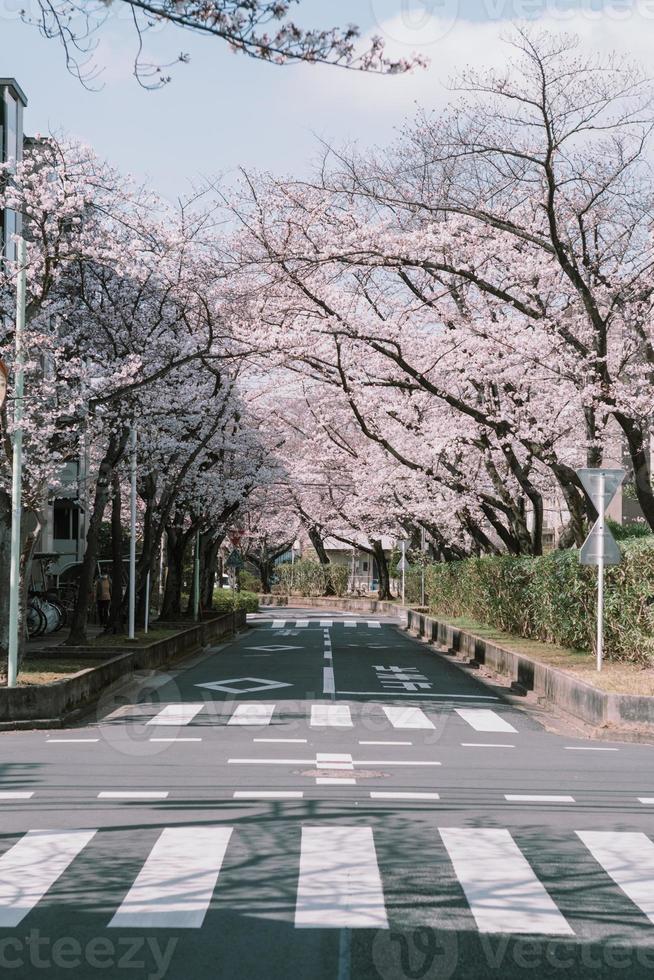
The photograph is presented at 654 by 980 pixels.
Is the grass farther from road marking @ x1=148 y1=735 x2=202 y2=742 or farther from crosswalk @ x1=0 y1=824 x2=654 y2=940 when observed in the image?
crosswalk @ x1=0 y1=824 x2=654 y2=940

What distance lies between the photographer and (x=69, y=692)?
49.0ft

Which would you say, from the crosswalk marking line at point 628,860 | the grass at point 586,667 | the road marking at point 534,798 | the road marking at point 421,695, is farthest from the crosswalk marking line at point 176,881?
the road marking at point 421,695

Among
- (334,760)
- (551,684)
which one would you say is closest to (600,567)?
(551,684)

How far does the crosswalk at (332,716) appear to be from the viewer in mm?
14141

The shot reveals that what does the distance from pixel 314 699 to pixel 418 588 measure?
4744 centimetres

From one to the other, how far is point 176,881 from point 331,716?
8.45 meters

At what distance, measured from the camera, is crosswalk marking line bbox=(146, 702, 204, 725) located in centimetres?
1419

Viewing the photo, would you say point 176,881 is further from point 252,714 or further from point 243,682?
point 243,682

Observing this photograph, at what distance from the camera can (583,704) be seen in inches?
598

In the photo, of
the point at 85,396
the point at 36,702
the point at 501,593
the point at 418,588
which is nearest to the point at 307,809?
the point at 36,702

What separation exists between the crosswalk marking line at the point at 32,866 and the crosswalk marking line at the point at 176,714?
636cm

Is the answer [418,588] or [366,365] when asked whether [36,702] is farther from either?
[418,588]

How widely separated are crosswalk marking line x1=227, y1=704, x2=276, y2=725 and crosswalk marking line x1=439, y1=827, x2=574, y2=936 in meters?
6.41

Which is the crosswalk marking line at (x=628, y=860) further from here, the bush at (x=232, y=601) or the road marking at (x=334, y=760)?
the bush at (x=232, y=601)
